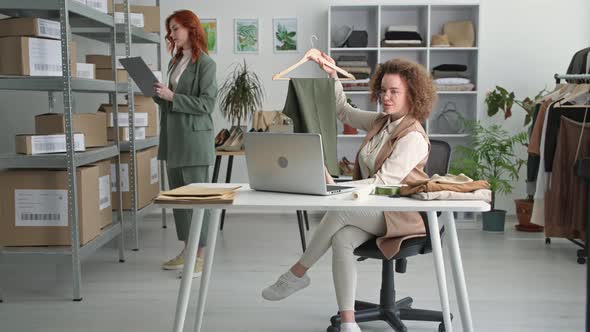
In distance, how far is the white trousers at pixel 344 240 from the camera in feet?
8.89

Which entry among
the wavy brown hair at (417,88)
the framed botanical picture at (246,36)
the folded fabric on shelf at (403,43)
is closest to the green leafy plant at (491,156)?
the folded fabric on shelf at (403,43)

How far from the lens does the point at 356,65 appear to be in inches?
226

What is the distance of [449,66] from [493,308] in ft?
9.06

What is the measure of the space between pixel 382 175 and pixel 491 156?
3234 millimetres

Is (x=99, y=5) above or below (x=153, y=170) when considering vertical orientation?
above

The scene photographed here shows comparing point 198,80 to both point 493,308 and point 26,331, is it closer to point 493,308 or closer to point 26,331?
point 26,331

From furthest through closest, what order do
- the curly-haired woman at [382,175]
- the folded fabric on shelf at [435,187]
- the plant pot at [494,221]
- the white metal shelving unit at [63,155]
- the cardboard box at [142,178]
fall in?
1. the plant pot at [494,221]
2. the cardboard box at [142,178]
3. the white metal shelving unit at [63,155]
4. the curly-haired woman at [382,175]
5. the folded fabric on shelf at [435,187]

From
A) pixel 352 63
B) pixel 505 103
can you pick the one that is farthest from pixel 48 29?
pixel 505 103

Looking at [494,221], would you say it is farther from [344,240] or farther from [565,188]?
[344,240]

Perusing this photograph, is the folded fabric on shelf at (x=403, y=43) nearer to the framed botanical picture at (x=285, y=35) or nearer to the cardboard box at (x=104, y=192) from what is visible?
the framed botanical picture at (x=285, y=35)

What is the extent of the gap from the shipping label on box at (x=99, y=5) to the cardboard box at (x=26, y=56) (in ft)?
1.58

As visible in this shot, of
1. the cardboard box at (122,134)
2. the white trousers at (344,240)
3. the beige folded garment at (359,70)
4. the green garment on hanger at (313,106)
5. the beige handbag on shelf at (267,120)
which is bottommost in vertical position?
the white trousers at (344,240)

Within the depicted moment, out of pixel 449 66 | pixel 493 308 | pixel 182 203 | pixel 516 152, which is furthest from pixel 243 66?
pixel 182 203

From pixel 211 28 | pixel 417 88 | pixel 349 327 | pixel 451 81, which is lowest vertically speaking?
pixel 349 327
